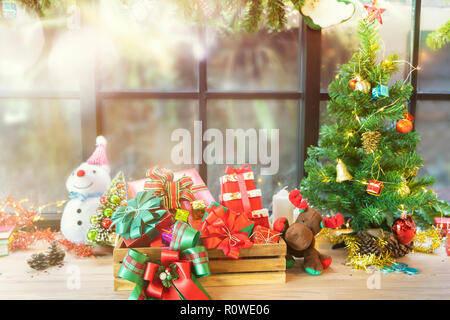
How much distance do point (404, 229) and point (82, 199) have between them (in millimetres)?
1189

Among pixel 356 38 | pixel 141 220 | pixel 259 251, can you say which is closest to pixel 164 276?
pixel 141 220

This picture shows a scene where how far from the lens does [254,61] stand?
1.68 metres

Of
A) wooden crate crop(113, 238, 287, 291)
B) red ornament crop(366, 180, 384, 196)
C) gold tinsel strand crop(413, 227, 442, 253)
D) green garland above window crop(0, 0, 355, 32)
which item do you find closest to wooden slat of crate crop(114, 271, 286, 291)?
wooden crate crop(113, 238, 287, 291)

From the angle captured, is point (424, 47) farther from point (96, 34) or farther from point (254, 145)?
point (96, 34)

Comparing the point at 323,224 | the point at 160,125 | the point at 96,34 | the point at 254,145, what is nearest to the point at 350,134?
the point at 323,224

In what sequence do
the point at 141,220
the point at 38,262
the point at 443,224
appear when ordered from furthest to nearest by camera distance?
the point at 443,224 → the point at 38,262 → the point at 141,220

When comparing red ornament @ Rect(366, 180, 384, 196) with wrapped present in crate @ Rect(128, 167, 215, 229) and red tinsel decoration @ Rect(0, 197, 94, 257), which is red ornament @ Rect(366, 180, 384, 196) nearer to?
wrapped present in crate @ Rect(128, 167, 215, 229)

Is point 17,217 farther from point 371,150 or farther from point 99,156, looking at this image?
point 371,150

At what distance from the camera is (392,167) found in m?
1.36

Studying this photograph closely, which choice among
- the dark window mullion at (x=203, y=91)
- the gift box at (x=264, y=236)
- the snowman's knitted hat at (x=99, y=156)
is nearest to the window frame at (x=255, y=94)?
the dark window mullion at (x=203, y=91)

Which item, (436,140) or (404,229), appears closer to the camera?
(404,229)

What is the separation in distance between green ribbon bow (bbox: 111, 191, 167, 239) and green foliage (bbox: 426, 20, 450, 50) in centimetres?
136

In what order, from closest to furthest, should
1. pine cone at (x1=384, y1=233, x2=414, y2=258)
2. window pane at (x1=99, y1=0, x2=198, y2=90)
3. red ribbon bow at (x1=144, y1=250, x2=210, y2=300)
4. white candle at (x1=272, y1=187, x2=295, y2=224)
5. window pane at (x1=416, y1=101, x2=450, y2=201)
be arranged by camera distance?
red ribbon bow at (x1=144, y1=250, x2=210, y2=300) → pine cone at (x1=384, y1=233, x2=414, y2=258) → white candle at (x1=272, y1=187, x2=295, y2=224) → window pane at (x1=99, y1=0, x2=198, y2=90) → window pane at (x1=416, y1=101, x2=450, y2=201)

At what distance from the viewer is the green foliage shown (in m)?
1.57
